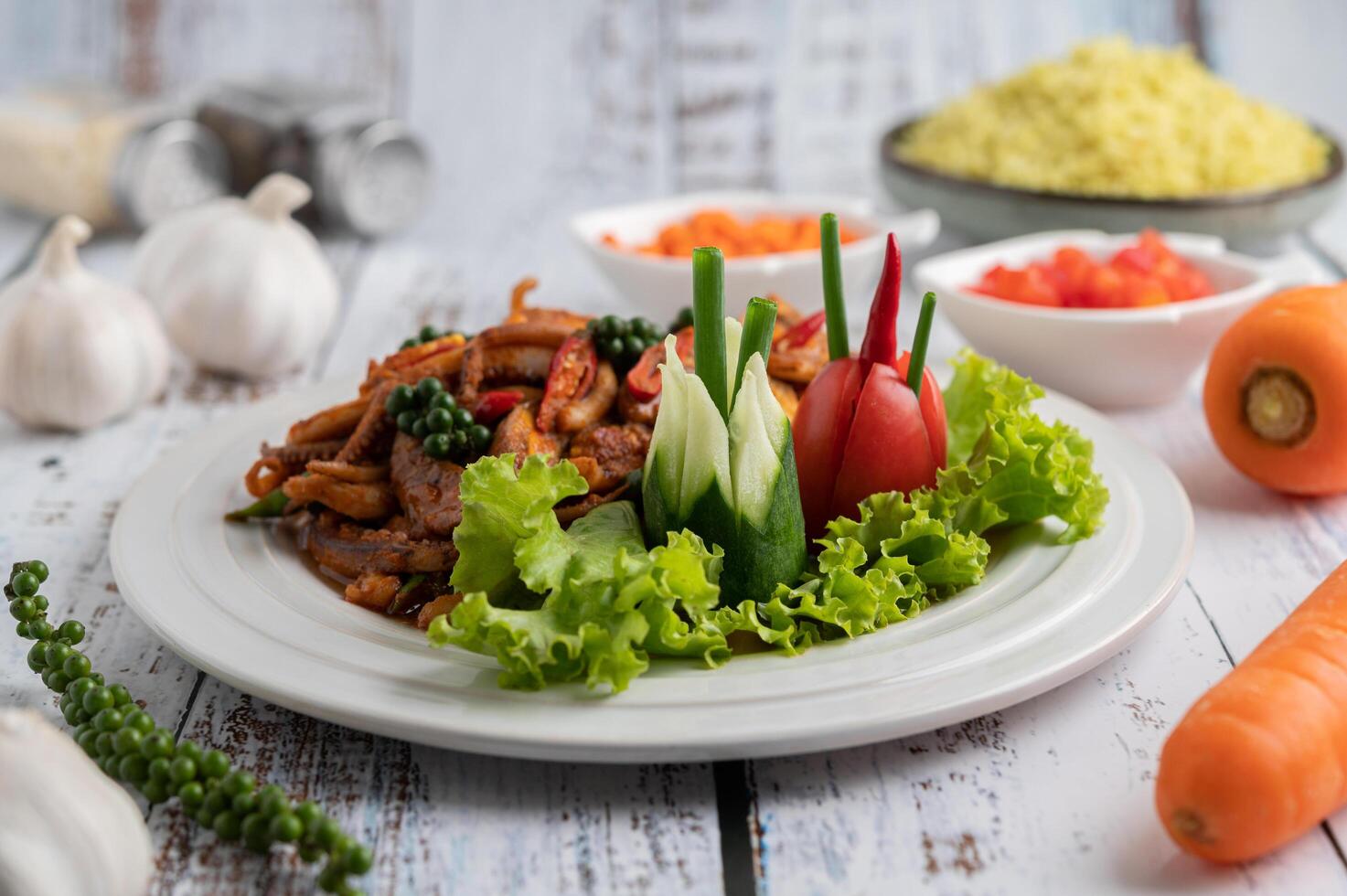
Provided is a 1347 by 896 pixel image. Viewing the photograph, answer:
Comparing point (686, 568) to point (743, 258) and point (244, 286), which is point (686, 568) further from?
point (244, 286)

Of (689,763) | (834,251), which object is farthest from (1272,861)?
(834,251)

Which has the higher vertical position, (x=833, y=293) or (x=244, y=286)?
(x=833, y=293)

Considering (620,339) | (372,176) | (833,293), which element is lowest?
(372,176)

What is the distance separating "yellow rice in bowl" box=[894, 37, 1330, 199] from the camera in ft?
18.8

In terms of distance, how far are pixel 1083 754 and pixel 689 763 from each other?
2.45ft

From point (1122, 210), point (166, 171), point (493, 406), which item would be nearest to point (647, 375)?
point (493, 406)

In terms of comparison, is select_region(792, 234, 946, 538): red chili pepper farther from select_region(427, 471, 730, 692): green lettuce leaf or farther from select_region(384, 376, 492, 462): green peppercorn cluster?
select_region(384, 376, 492, 462): green peppercorn cluster

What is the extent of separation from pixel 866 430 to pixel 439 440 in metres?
0.96

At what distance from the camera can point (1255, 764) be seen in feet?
7.24

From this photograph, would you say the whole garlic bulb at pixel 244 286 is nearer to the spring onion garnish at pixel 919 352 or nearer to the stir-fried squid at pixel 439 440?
the stir-fried squid at pixel 439 440

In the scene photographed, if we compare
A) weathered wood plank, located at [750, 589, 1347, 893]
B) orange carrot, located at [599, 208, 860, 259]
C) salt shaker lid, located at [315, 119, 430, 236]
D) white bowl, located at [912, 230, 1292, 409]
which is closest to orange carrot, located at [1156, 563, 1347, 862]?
weathered wood plank, located at [750, 589, 1347, 893]

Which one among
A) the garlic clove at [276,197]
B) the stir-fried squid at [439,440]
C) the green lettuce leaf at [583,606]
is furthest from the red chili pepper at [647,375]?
the garlic clove at [276,197]

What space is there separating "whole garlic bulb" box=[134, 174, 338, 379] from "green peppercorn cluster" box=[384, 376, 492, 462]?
1.89m

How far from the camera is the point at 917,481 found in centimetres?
313
